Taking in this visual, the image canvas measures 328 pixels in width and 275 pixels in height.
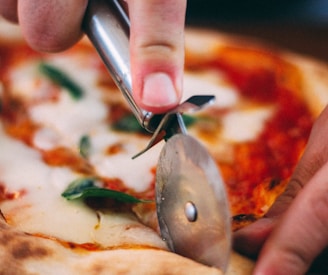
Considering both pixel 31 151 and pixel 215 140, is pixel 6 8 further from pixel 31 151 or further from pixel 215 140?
pixel 215 140

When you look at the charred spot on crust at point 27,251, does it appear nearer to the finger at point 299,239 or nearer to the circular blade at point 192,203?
the circular blade at point 192,203

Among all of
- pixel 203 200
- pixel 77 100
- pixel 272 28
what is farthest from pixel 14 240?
pixel 272 28

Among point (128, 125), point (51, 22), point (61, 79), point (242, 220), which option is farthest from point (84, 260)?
point (61, 79)

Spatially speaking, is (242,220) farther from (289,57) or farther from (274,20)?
(274,20)

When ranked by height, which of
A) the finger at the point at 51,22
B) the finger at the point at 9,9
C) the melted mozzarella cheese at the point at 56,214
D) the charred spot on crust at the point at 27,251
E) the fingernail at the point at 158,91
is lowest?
the melted mozzarella cheese at the point at 56,214

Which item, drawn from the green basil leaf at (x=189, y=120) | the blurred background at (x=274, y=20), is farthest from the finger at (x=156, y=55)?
the blurred background at (x=274, y=20)

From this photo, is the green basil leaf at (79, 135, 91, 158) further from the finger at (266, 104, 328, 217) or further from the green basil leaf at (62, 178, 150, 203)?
the finger at (266, 104, 328, 217)

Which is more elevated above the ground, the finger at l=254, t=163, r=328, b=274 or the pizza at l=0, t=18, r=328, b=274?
the finger at l=254, t=163, r=328, b=274

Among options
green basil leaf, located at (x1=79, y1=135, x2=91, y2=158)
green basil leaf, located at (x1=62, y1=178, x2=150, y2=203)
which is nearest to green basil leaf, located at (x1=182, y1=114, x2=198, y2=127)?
green basil leaf, located at (x1=79, y1=135, x2=91, y2=158)
